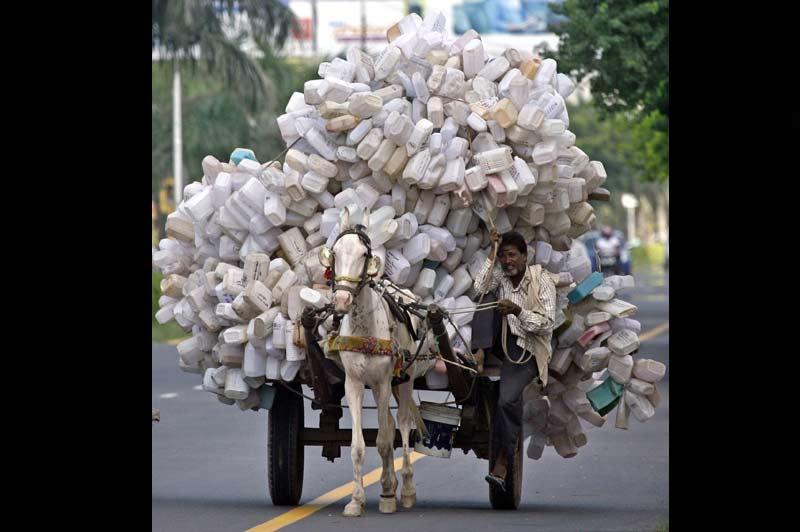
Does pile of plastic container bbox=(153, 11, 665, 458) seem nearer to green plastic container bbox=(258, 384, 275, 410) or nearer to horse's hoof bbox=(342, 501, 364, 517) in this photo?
green plastic container bbox=(258, 384, 275, 410)

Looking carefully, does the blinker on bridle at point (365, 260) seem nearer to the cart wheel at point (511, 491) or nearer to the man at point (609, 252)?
the cart wheel at point (511, 491)

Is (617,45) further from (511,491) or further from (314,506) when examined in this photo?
(314,506)

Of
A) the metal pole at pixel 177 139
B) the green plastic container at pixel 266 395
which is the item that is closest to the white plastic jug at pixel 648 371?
the green plastic container at pixel 266 395

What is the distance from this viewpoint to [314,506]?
42.6ft

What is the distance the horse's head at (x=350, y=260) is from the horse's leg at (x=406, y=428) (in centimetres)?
112

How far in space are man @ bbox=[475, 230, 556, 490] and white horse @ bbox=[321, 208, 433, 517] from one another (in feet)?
1.76

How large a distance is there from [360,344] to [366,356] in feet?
0.36

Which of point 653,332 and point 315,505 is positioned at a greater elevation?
point 653,332

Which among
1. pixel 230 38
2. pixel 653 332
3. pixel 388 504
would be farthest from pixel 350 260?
pixel 230 38

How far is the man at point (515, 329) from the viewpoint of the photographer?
1209 cm
